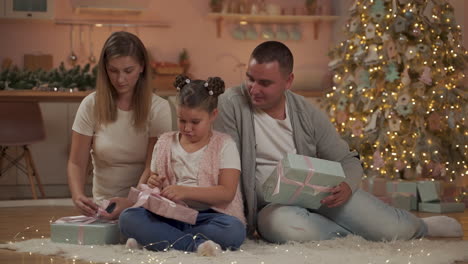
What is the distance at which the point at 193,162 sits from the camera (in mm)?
2670

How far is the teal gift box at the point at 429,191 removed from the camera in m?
4.41

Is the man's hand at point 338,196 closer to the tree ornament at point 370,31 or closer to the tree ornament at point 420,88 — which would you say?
the tree ornament at point 420,88

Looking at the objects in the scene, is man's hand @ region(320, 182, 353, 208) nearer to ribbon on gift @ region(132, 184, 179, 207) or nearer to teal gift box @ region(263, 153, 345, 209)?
teal gift box @ region(263, 153, 345, 209)

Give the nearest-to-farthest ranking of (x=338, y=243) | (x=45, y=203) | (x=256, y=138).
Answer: (x=338, y=243), (x=256, y=138), (x=45, y=203)

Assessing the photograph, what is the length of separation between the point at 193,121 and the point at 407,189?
2256 millimetres

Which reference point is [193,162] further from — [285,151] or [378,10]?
[378,10]

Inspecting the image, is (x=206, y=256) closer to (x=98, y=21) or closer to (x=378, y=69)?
(x=378, y=69)

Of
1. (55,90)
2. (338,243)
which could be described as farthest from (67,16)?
(338,243)

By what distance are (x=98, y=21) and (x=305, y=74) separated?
1.74m

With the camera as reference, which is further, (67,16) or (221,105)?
(67,16)

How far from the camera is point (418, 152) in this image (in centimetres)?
458

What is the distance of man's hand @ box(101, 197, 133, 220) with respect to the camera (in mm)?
2773

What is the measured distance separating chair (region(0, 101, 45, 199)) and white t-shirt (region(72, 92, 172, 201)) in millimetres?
2666

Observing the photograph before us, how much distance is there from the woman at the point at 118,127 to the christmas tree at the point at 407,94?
82.3 inches
